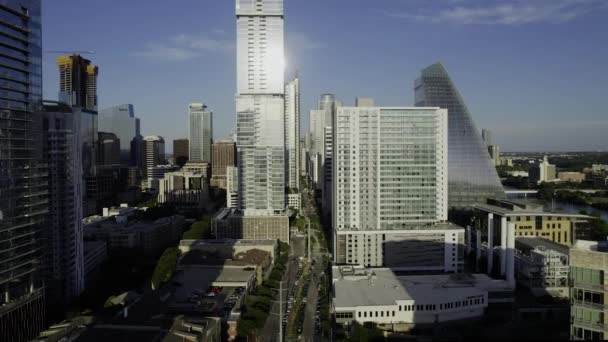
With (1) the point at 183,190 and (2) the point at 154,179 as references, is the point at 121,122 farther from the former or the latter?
(1) the point at 183,190

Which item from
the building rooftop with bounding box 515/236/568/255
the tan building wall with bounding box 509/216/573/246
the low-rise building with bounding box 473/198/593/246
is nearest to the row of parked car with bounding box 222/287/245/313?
the building rooftop with bounding box 515/236/568/255

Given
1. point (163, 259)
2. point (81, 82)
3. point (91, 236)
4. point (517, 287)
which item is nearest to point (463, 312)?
point (517, 287)

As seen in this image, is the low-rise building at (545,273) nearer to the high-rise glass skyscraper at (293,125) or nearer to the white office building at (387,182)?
the white office building at (387,182)

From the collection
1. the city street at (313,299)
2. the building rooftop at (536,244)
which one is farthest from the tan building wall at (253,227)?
the building rooftop at (536,244)

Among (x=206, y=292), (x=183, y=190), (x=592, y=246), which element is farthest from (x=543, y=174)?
(x=592, y=246)

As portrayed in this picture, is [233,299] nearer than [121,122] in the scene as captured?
Yes

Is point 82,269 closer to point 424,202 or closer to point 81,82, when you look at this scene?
point 424,202

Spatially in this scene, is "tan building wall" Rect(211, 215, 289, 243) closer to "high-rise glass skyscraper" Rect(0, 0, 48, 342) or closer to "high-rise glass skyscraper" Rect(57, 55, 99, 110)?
"high-rise glass skyscraper" Rect(0, 0, 48, 342)
